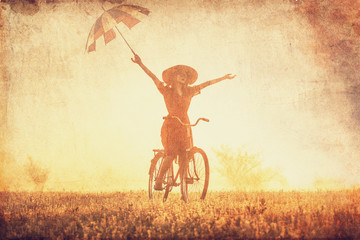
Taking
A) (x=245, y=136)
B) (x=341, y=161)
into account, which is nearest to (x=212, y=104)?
(x=245, y=136)

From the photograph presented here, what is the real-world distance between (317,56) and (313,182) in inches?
113

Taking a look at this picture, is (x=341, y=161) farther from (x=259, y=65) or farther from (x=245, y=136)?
(x=259, y=65)

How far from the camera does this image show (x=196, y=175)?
486cm

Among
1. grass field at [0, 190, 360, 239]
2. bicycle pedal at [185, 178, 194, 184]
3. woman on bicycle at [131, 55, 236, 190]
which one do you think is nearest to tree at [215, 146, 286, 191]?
woman on bicycle at [131, 55, 236, 190]

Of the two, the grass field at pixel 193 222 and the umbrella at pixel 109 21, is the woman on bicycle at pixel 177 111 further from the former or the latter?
the umbrella at pixel 109 21

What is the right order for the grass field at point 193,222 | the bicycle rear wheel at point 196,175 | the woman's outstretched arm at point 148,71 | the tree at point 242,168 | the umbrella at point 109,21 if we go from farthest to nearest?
the tree at point 242,168, the umbrella at point 109,21, the woman's outstretched arm at point 148,71, the bicycle rear wheel at point 196,175, the grass field at point 193,222

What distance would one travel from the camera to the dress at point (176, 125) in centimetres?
512

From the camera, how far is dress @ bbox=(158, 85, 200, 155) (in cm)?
512

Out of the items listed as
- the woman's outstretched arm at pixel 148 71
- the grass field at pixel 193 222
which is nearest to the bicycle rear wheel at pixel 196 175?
the grass field at pixel 193 222

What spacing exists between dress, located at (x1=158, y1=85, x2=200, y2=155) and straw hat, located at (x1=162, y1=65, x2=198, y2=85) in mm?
240

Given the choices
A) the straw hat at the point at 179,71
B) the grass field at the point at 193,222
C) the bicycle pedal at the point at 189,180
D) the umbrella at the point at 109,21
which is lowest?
the grass field at the point at 193,222

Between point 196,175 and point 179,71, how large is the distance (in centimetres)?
187

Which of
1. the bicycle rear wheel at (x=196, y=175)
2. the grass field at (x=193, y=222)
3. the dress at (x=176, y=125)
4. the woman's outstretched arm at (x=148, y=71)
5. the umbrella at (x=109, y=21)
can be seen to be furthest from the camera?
the umbrella at (x=109, y=21)

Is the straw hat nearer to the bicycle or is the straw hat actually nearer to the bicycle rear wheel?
the bicycle
